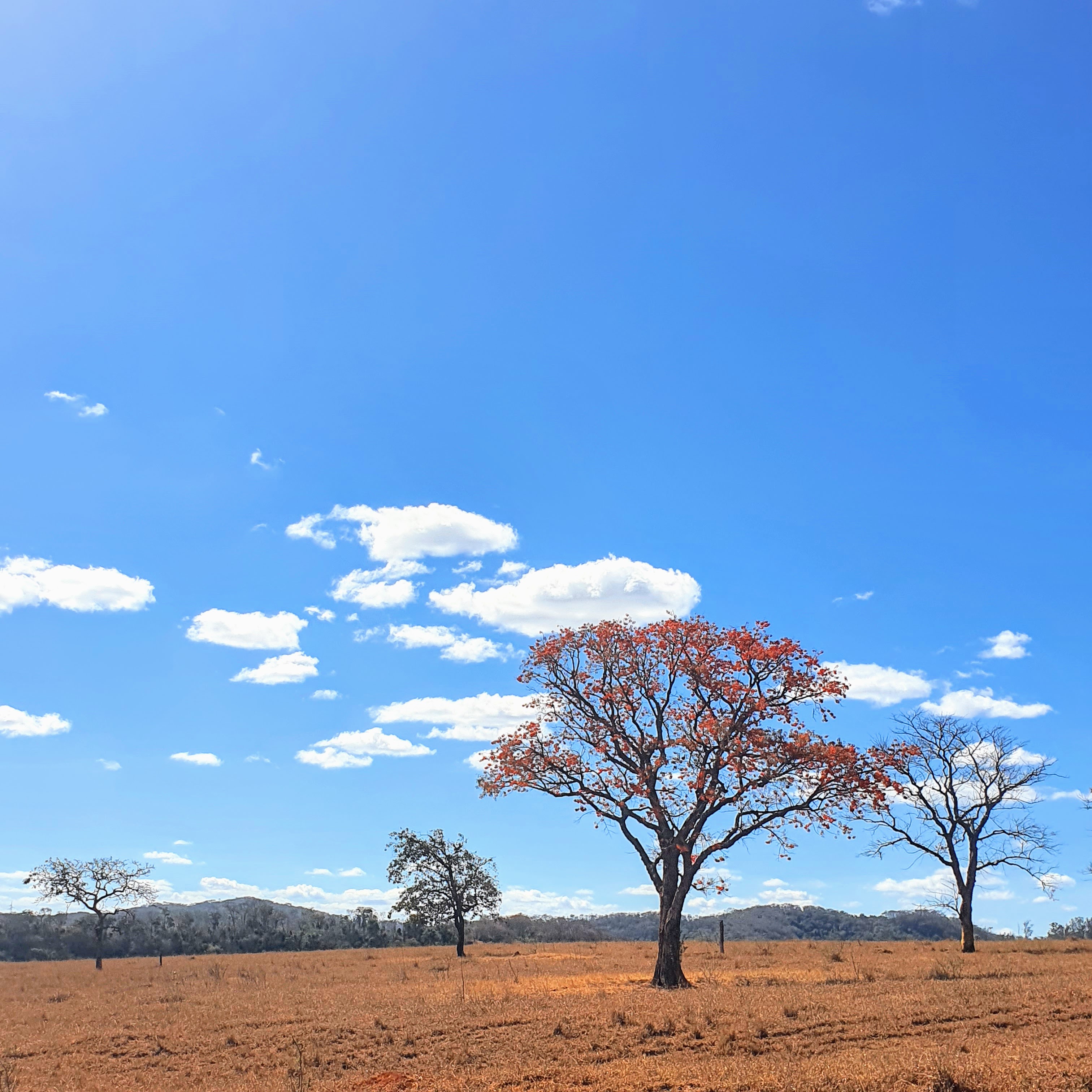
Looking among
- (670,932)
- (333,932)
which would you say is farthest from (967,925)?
(333,932)

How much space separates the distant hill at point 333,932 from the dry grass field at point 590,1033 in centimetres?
4906

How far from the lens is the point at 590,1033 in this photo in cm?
1858

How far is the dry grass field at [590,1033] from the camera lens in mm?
14852

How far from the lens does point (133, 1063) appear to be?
65.1 feet

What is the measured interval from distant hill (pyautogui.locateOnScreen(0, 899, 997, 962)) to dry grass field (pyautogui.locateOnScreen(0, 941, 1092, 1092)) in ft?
161

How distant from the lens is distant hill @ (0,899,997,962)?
291ft

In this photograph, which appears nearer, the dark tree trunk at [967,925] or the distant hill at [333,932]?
the dark tree trunk at [967,925]

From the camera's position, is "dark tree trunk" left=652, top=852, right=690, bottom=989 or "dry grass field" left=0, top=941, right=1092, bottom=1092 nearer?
"dry grass field" left=0, top=941, right=1092, bottom=1092

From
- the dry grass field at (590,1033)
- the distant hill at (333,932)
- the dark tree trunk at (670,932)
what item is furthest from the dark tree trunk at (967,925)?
the distant hill at (333,932)

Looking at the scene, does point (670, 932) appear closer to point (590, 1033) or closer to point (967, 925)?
point (590, 1033)

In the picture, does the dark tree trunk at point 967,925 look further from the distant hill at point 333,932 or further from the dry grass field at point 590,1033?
the distant hill at point 333,932

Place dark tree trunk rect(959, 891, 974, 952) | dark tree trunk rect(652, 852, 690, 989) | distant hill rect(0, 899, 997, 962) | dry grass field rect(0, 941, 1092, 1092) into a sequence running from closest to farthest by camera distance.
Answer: dry grass field rect(0, 941, 1092, 1092)
dark tree trunk rect(652, 852, 690, 989)
dark tree trunk rect(959, 891, 974, 952)
distant hill rect(0, 899, 997, 962)

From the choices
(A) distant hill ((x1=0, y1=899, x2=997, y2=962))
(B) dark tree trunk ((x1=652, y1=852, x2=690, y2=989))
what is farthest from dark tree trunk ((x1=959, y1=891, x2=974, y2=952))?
(A) distant hill ((x1=0, y1=899, x2=997, y2=962))

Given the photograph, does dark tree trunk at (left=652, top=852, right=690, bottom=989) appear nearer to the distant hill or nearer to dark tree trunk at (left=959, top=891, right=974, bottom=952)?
dark tree trunk at (left=959, top=891, right=974, bottom=952)
